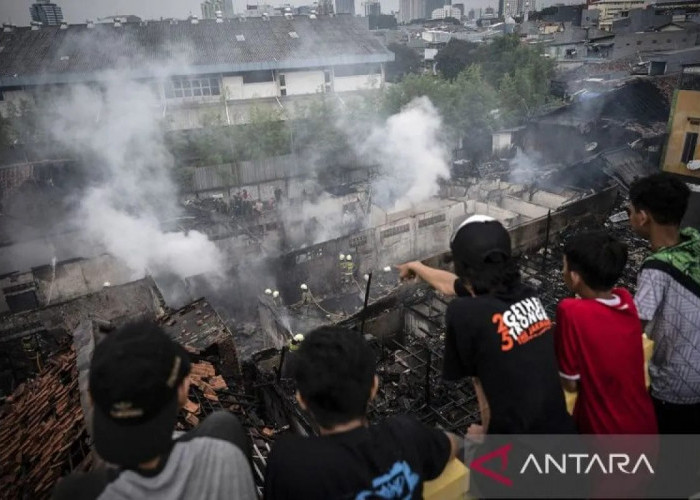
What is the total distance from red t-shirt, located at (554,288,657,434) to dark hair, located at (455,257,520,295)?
0.38 m

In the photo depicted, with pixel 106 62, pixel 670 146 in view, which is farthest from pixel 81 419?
pixel 106 62

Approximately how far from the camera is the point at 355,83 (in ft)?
121

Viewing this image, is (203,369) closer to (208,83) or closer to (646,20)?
(208,83)

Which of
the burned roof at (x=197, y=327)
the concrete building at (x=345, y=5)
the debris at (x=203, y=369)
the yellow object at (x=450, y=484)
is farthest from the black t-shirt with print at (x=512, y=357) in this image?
the concrete building at (x=345, y=5)

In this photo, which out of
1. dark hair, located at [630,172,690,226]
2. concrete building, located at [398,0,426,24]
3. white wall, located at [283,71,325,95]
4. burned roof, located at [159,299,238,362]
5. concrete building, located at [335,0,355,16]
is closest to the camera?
dark hair, located at [630,172,690,226]

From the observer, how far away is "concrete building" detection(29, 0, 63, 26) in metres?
39.6

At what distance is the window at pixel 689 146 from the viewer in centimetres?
1714

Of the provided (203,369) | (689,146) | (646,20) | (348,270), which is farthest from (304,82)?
(646,20)

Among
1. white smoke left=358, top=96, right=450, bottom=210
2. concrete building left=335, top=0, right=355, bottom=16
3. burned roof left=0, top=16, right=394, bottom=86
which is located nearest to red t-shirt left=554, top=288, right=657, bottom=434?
white smoke left=358, top=96, right=450, bottom=210

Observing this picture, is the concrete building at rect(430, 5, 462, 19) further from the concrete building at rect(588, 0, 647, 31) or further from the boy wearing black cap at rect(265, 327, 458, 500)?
the boy wearing black cap at rect(265, 327, 458, 500)

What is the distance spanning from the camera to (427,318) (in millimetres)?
10312

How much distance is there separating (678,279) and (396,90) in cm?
2899

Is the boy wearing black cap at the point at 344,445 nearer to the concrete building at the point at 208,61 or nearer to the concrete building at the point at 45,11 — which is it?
the concrete building at the point at 208,61

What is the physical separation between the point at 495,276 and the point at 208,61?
35824 millimetres
